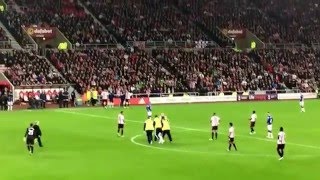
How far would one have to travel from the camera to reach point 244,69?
75.4 m

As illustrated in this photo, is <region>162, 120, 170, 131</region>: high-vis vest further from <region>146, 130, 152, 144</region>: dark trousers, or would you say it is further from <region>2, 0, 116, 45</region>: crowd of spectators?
<region>2, 0, 116, 45</region>: crowd of spectators

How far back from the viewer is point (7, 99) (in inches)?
2227

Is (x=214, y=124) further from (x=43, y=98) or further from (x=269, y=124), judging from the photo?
(x=43, y=98)

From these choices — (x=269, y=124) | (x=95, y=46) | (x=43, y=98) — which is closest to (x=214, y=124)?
(x=269, y=124)

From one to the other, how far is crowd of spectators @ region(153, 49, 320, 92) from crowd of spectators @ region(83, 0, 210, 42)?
13.0 ft

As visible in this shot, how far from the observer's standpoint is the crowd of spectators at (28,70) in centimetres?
6129

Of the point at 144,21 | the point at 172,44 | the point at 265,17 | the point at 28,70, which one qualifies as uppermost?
the point at 265,17

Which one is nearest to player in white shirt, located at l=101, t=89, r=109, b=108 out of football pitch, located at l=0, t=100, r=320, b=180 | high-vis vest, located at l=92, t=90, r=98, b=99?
high-vis vest, located at l=92, t=90, r=98, b=99

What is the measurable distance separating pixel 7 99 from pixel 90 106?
8195 mm

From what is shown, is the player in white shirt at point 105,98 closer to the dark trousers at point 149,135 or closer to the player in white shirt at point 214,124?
the player in white shirt at point 214,124

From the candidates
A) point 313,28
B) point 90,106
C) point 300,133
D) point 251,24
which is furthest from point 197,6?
point 300,133

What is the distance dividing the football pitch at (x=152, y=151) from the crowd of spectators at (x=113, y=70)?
47.6 ft

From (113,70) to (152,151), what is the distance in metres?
37.5

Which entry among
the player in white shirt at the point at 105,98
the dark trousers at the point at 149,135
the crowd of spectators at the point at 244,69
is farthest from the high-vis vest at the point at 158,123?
the crowd of spectators at the point at 244,69
